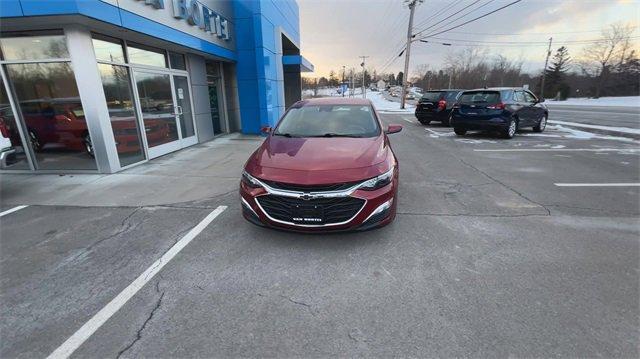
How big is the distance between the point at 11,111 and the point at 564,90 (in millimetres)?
75427

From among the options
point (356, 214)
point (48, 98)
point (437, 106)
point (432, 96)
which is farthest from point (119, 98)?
point (432, 96)

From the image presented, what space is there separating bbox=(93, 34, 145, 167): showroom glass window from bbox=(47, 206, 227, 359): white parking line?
15.4 ft

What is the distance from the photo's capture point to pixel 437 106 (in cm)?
1609

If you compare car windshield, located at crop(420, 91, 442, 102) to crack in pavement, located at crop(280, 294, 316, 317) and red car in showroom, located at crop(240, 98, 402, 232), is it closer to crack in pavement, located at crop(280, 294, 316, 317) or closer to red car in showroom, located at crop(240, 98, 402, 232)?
red car in showroom, located at crop(240, 98, 402, 232)

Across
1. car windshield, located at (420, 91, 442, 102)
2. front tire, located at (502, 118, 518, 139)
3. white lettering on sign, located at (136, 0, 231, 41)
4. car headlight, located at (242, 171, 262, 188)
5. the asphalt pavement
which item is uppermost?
white lettering on sign, located at (136, 0, 231, 41)

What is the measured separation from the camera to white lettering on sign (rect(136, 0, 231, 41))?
855cm

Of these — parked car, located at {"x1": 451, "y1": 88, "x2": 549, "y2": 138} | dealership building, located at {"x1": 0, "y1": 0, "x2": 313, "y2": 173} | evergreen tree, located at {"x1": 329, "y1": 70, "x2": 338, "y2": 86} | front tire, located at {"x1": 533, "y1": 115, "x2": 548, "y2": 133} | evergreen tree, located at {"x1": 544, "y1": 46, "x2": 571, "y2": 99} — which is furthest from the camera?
evergreen tree, located at {"x1": 329, "y1": 70, "x2": 338, "y2": 86}

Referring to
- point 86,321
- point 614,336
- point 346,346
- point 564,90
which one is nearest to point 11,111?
point 86,321


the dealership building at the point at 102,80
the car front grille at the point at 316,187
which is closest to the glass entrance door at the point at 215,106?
the dealership building at the point at 102,80

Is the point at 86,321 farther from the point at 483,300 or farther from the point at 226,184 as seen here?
the point at 226,184

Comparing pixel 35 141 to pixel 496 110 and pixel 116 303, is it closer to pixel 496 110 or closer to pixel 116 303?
pixel 116 303

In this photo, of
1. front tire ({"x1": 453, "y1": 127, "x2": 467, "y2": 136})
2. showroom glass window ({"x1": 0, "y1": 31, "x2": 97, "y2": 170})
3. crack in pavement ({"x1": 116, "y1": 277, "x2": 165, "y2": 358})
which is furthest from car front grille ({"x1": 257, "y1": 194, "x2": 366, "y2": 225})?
front tire ({"x1": 453, "y1": 127, "x2": 467, "y2": 136})

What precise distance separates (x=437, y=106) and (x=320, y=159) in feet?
45.9

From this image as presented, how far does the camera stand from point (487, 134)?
42.4 feet
